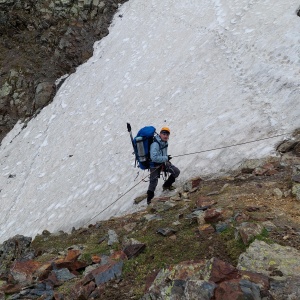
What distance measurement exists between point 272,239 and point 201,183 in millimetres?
4982

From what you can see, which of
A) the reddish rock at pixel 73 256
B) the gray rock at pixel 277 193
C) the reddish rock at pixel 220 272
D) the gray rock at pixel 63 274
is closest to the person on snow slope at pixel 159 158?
the gray rock at pixel 277 193

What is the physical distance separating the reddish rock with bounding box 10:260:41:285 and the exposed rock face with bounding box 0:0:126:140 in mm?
18937

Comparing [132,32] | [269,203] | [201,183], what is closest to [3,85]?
[132,32]

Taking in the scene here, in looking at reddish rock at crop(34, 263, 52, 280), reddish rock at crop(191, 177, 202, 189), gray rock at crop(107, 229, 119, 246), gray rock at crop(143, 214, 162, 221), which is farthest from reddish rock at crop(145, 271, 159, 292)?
reddish rock at crop(191, 177, 202, 189)

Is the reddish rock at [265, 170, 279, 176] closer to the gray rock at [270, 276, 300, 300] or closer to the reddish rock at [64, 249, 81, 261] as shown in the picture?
the gray rock at [270, 276, 300, 300]

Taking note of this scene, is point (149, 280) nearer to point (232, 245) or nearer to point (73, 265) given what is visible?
point (232, 245)

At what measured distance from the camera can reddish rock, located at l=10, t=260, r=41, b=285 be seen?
25.3ft

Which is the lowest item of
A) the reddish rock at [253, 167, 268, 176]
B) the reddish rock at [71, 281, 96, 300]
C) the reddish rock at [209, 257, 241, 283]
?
the reddish rock at [253, 167, 268, 176]

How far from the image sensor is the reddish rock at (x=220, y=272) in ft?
16.2

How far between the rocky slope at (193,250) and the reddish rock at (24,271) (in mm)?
20

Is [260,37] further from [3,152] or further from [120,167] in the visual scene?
[3,152]

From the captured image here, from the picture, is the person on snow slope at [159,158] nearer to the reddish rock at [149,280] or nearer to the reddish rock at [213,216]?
the reddish rock at [213,216]

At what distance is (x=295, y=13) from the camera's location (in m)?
17.5

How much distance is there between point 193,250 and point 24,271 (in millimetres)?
3647
